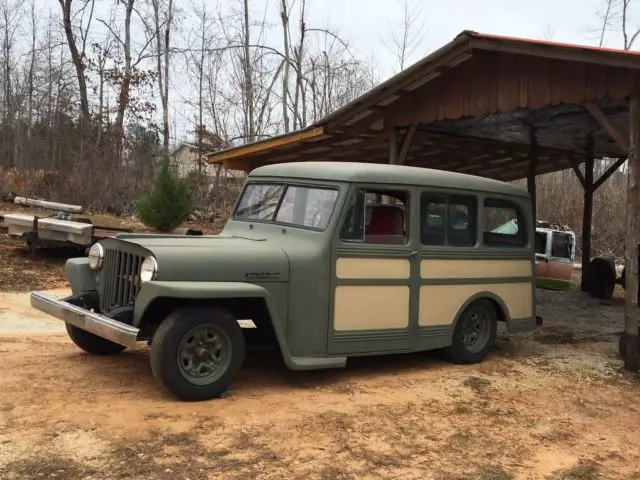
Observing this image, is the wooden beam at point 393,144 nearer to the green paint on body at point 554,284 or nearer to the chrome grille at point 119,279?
the chrome grille at point 119,279

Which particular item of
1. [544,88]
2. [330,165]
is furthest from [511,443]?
[544,88]

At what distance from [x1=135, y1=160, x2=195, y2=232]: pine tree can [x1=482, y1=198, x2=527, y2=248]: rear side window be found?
9.58 meters

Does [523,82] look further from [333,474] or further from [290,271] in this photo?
[333,474]

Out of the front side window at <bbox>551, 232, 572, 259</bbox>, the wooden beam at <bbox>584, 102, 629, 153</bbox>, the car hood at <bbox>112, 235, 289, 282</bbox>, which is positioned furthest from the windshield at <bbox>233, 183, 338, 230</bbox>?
the front side window at <bbox>551, 232, 572, 259</bbox>

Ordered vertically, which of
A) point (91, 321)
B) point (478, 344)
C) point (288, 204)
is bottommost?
point (478, 344)

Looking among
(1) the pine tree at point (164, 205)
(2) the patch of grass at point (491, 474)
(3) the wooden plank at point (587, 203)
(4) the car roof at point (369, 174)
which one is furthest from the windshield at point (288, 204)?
(3) the wooden plank at point (587, 203)

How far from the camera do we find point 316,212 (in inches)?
221

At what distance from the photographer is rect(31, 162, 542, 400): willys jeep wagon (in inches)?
186

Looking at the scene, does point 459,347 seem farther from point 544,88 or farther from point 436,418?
point 544,88

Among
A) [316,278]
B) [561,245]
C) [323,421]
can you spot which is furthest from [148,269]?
[561,245]

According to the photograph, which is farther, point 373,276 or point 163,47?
point 163,47

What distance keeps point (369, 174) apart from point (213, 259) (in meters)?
1.70

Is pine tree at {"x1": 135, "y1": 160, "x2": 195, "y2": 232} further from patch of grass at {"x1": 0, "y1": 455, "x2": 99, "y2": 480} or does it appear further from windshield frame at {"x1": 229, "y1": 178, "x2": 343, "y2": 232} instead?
patch of grass at {"x1": 0, "y1": 455, "x2": 99, "y2": 480}

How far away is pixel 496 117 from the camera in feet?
30.0
